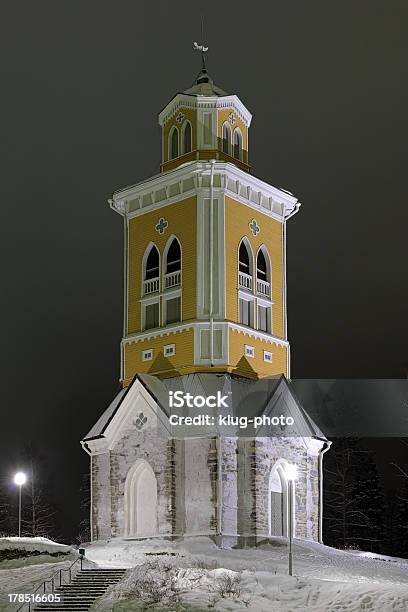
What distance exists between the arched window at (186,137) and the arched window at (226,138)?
142cm

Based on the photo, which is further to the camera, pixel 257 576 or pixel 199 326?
pixel 199 326

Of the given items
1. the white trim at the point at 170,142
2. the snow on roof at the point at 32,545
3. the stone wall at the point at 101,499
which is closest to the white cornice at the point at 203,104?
the white trim at the point at 170,142

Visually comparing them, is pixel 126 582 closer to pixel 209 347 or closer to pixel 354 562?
pixel 354 562

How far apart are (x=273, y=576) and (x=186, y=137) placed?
2167 cm

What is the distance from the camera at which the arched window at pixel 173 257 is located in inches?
1703

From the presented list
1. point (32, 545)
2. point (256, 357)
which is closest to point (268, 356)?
point (256, 357)

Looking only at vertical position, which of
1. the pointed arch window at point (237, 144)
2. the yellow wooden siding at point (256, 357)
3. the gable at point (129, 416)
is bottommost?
the gable at point (129, 416)

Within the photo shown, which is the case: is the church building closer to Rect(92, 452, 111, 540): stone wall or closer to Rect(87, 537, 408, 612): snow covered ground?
Rect(92, 452, 111, 540): stone wall

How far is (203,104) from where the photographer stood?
4422 centimetres

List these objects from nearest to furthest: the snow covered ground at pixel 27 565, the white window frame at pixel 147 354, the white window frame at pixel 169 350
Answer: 1. the snow covered ground at pixel 27 565
2. the white window frame at pixel 169 350
3. the white window frame at pixel 147 354

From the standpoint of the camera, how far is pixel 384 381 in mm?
51062

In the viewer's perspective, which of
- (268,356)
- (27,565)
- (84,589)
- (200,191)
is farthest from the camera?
(268,356)

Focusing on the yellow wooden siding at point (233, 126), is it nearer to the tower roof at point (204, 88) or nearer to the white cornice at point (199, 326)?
the tower roof at point (204, 88)

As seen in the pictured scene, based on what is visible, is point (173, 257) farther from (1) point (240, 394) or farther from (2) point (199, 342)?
(1) point (240, 394)
